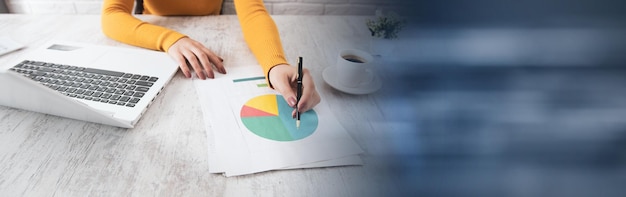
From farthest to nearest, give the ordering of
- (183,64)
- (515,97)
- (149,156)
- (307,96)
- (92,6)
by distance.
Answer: (92,6), (183,64), (307,96), (149,156), (515,97)

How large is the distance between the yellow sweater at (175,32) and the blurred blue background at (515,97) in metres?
0.54

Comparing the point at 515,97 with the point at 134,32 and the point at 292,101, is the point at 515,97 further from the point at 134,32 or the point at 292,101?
the point at 134,32

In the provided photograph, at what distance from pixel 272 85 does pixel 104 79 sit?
300mm

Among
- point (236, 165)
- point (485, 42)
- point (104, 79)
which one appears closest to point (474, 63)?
point (485, 42)

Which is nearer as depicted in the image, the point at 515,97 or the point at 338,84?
the point at 515,97

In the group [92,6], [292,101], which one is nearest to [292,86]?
[292,101]

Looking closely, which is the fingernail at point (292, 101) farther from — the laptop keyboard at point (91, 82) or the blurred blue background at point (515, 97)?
the blurred blue background at point (515, 97)

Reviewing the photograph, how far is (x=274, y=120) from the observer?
55 centimetres

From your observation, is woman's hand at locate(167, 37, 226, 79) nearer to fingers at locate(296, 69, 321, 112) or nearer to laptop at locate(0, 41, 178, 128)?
laptop at locate(0, 41, 178, 128)

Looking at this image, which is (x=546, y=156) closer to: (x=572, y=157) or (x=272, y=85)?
(x=572, y=157)

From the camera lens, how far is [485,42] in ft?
0.46

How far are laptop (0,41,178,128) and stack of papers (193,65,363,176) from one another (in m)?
0.10

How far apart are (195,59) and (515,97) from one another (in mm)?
670

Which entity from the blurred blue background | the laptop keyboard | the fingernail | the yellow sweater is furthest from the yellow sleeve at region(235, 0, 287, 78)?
the blurred blue background
